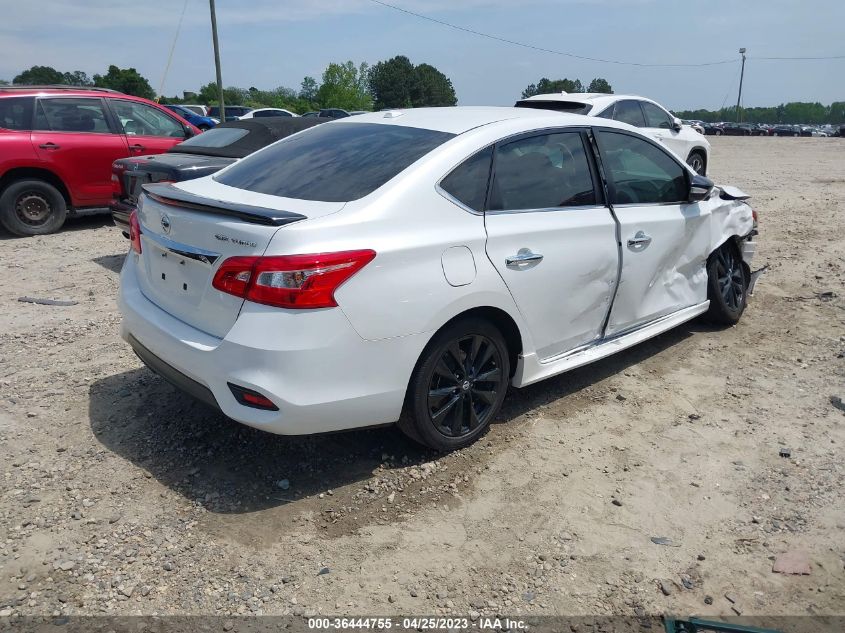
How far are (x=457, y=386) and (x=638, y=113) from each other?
30.6ft

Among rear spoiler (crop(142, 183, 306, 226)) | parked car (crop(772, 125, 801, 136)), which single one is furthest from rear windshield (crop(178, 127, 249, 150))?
parked car (crop(772, 125, 801, 136))

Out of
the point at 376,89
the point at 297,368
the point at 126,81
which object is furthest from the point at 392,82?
the point at 297,368

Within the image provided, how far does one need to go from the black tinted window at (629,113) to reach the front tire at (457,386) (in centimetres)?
832

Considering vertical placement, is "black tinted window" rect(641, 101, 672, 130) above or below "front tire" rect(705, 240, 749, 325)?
above

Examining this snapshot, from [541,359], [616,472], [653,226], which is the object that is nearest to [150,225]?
[541,359]

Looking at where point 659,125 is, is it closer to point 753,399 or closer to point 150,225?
point 753,399

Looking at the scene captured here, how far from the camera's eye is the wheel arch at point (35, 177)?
864 cm

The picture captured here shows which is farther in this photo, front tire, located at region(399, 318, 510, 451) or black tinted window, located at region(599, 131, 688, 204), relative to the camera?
black tinted window, located at region(599, 131, 688, 204)

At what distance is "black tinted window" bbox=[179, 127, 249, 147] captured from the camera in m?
7.67

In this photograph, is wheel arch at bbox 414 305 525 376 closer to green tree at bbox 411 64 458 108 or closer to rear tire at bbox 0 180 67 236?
rear tire at bbox 0 180 67 236

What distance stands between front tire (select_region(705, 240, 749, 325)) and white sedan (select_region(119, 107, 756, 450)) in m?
0.79

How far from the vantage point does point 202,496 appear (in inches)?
131

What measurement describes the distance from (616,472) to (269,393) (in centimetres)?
184

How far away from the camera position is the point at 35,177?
28.9 ft
